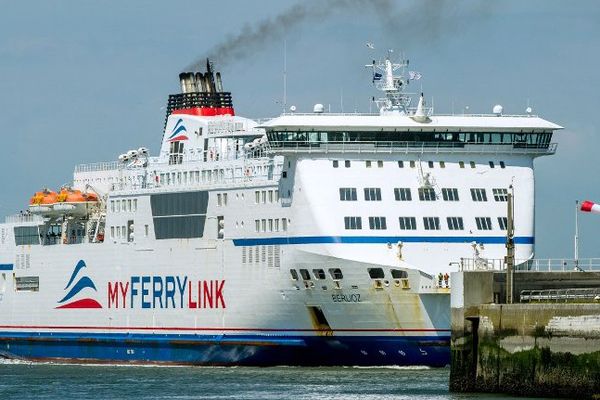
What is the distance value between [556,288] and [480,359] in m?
4.72

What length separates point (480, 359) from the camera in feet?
131

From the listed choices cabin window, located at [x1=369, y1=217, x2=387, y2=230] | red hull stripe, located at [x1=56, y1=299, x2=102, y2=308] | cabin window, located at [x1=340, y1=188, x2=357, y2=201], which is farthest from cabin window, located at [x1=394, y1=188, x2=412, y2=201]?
red hull stripe, located at [x1=56, y1=299, x2=102, y2=308]

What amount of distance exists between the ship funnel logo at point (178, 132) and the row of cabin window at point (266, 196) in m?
6.61

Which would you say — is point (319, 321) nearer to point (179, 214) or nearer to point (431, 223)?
point (431, 223)

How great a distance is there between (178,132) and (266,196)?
312 inches

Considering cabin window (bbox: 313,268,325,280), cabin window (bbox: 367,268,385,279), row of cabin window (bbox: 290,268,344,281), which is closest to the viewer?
cabin window (bbox: 367,268,385,279)

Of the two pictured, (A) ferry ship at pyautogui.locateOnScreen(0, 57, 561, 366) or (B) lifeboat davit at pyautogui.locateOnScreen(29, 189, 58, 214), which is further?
(B) lifeboat davit at pyautogui.locateOnScreen(29, 189, 58, 214)

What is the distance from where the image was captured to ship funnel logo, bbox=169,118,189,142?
58.2 m

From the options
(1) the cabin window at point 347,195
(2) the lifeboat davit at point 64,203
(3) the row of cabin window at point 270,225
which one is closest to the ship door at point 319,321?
(3) the row of cabin window at point 270,225

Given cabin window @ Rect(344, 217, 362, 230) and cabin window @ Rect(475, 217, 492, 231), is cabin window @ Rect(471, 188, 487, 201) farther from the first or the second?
cabin window @ Rect(344, 217, 362, 230)

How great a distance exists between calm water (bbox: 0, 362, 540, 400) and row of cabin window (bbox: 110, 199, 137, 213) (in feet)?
18.8

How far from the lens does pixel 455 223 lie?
49.7 meters

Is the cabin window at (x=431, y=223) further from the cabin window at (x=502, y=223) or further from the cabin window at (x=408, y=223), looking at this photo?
the cabin window at (x=502, y=223)

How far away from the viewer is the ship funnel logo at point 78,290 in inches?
2314
